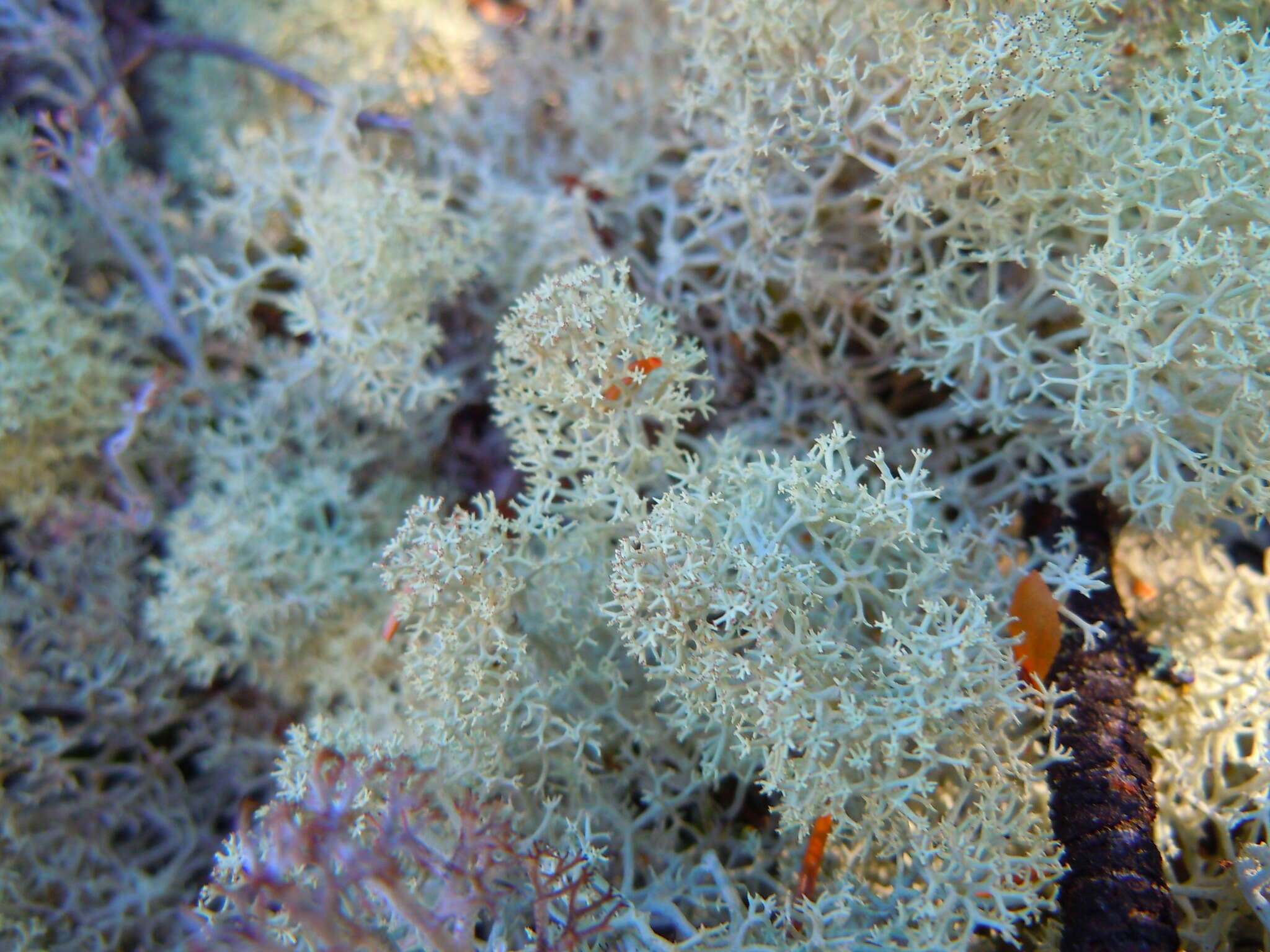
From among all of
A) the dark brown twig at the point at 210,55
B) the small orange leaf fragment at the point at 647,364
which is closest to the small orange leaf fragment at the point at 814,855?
the small orange leaf fragment at the point at 647,364

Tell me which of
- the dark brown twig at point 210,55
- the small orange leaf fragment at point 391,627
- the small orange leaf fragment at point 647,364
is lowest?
the small orange leaf fragment at point 391,627

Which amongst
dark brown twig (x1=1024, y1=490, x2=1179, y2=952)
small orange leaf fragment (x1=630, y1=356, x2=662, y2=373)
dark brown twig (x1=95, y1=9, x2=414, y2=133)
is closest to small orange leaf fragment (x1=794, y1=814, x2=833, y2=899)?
dark brown twig (x1=1024, y1=490, x2=1179, y2=952)

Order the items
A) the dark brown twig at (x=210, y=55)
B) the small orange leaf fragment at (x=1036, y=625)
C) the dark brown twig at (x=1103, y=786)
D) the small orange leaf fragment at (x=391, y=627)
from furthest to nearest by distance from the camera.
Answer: the dark brown twig at (x=210, y=55)
the small orange leaf fragment at (x=391, y=627)
the small orange leaf fragment at (x=1036, y=625)
the dark brown twig at (x=1103, y=786)

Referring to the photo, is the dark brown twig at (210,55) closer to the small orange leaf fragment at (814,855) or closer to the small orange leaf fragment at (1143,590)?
the small orange leaf fragment at (814,855)

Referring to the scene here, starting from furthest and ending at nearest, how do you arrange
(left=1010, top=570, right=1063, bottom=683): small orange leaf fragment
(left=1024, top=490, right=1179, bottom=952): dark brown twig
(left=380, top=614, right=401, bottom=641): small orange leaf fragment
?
(left=380, top=614, right=401, bottom=641): small orange leaf fragment
(left=1010, top=570, right=1063, bottom=683): small orange leaf fragment
(left=1024, top=490, right=1179, bottom=952): dark brown twig

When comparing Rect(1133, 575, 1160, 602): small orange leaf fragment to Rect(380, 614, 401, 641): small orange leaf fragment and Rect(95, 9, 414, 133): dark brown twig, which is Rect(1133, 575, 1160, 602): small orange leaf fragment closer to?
Rect(380, 614, 401, 641): small orange leaf fragment
